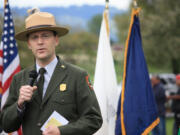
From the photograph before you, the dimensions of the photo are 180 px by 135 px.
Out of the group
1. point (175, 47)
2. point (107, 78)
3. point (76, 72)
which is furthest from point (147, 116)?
point (175, 47)

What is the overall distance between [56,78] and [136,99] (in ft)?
8.11

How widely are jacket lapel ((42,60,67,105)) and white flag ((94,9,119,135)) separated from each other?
7.55ft

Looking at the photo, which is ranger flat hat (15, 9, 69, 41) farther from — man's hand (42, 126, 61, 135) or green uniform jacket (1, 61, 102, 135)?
man's hand (42, 126, 61, 135)

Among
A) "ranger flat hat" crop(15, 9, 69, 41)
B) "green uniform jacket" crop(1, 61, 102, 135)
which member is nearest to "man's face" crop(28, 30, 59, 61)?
"ranger flat hat" crop(15, 9, 69, 41)

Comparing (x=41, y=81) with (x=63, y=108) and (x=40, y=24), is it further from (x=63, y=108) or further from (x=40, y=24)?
(x=40, y=24)

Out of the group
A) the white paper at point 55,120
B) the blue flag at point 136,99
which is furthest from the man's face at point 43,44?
the blue flag at point 136,99

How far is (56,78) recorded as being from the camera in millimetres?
2945

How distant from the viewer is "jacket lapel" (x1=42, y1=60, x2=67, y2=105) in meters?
2.87

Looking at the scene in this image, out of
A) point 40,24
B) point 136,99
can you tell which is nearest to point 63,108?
point 40,24

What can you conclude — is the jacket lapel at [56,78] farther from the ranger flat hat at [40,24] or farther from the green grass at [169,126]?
the green grass at [169,126]

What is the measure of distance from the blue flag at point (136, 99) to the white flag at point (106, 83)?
20cm

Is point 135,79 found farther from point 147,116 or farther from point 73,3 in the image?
point 73,3

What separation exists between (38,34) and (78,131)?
37.0 inches

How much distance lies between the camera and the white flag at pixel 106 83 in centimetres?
532
